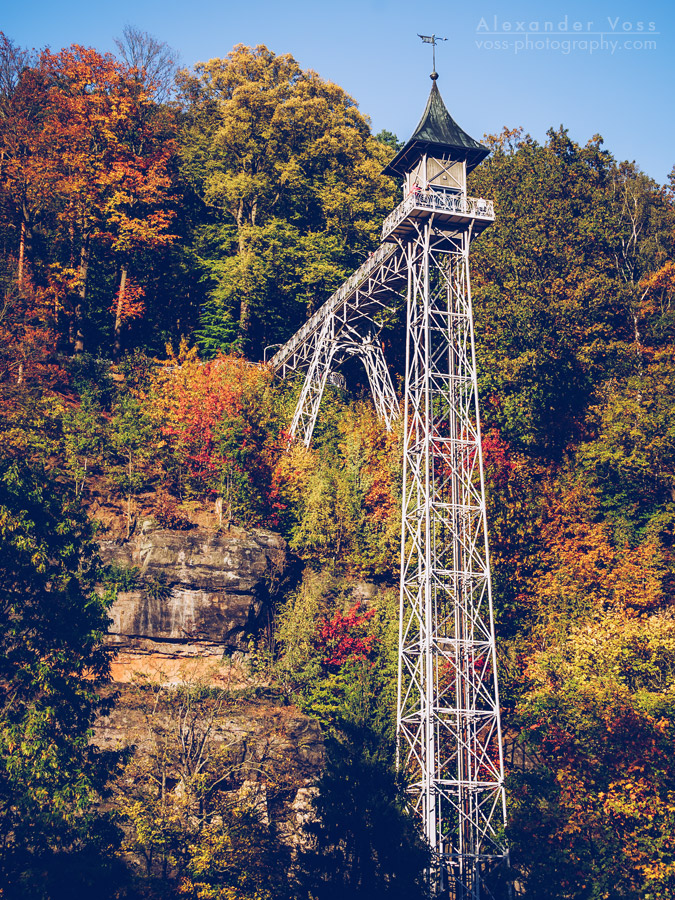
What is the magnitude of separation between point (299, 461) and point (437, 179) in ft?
34.5

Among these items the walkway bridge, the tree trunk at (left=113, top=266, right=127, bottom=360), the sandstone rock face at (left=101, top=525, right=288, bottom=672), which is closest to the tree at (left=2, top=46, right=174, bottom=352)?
the tree trunk at (left=113, top=266, right=127, bottom=360)

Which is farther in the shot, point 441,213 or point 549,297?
point 549,297

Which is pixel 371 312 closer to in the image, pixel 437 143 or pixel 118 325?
pixel 437 143

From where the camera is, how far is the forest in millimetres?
19234

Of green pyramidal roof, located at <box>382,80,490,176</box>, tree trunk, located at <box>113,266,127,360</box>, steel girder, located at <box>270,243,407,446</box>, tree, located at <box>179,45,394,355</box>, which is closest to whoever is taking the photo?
green pyramidal roof, located at <box>382,80,490,176</box>

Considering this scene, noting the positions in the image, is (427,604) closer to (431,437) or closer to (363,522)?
(431,437)

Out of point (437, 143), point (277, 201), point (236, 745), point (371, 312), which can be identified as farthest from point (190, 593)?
point (277, 201)

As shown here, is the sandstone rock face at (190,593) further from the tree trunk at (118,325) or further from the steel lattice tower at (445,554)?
the tree trunk at (118,325)

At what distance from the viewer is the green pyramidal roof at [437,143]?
27172mm

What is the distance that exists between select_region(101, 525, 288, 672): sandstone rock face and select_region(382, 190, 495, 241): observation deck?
1072 cm

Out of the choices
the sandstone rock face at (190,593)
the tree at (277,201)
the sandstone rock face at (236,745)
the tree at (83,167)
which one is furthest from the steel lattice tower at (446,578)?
the tree at (83,167)

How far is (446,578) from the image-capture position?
27.8m

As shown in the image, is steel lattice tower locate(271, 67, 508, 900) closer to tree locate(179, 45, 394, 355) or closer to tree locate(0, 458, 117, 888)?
tree locate(0, 458, 117, 888)

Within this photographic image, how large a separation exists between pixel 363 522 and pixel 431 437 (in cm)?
623
